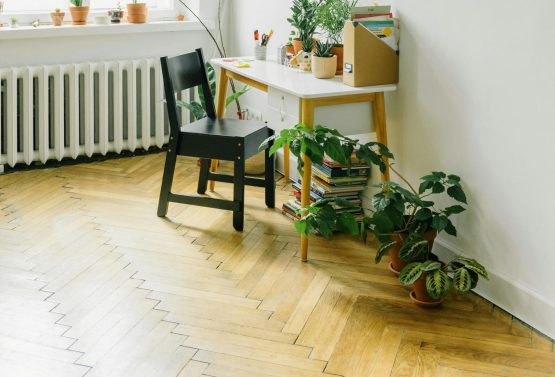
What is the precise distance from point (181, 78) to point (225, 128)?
1.12 ft

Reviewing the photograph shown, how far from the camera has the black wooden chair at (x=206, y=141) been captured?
4.00m

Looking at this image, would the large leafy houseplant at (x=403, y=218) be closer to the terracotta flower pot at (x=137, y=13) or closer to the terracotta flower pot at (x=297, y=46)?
the terracotta flower pot at (x=297, y=46)

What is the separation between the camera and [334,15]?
3.91 metres

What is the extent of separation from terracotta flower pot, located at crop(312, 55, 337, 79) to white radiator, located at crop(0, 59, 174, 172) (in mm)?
1533

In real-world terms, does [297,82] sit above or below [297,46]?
below

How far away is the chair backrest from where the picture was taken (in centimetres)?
407

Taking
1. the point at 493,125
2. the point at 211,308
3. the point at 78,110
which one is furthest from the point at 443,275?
the point at 78,110

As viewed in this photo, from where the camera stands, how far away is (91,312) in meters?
3.20

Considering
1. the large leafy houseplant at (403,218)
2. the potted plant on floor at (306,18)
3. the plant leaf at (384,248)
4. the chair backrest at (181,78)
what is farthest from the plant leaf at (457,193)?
the chair backrest at (181,78)

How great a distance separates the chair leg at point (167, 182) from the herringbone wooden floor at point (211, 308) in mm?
57

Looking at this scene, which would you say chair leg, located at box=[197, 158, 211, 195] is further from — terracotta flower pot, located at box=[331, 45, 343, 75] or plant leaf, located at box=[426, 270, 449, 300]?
plant leaf, located at box=[426, 270, 449, 300]

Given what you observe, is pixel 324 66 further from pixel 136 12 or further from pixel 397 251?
pixel 136 12

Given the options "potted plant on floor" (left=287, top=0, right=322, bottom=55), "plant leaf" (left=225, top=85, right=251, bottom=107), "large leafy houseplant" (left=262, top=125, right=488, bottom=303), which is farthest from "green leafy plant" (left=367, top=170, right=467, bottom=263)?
"plant leaf" (left=225, top=85, right=251, bottom=107)

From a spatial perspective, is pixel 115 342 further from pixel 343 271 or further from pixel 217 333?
pixel 343 271
